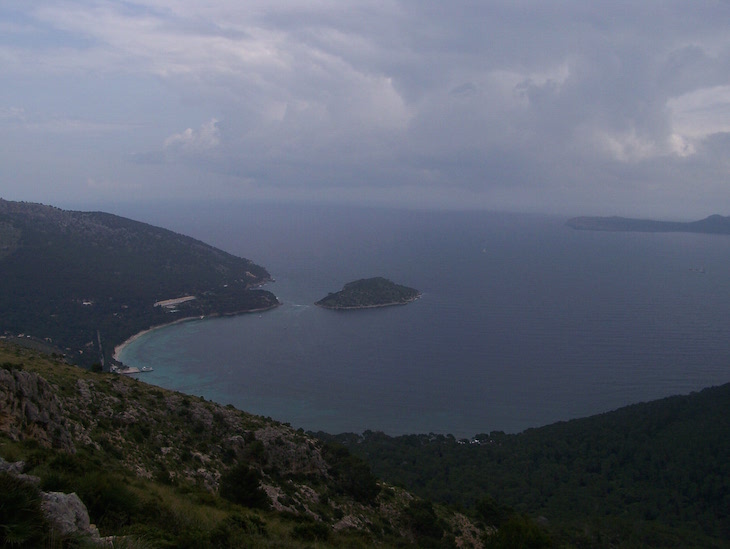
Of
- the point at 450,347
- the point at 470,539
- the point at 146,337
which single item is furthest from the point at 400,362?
the point at 470,539

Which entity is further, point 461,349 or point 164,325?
point 164,325

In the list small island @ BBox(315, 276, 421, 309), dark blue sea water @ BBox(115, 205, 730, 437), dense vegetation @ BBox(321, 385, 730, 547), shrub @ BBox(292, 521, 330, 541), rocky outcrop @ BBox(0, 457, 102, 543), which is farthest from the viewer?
small island @ BBox(315, 276, 421, 309)

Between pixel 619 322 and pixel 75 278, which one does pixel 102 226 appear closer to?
pixel 75 278

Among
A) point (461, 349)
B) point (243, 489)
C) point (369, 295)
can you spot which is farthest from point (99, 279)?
point (243, 489)

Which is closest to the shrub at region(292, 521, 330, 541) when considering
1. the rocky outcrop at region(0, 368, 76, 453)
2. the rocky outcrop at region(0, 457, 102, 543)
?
the rocky outcrop at region(0, 457, 102, 543)

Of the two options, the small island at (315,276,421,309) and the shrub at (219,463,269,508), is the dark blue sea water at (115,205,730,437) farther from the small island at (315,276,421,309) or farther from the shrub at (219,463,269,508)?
the shrub at (219,463,269,508)

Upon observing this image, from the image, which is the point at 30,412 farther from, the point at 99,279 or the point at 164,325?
the point at 99,279

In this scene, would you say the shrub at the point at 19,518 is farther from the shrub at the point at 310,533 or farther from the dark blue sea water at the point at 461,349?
the dark blue sea water at the point at 461,349
